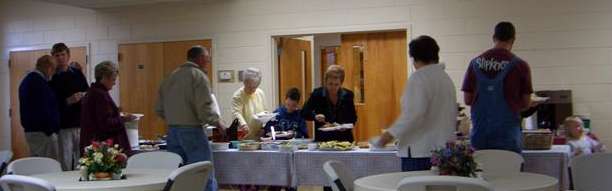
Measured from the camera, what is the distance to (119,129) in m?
5.07

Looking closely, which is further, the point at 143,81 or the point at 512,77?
the point at 143,81

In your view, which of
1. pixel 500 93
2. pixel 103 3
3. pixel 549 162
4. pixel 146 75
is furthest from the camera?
pixel 146 75

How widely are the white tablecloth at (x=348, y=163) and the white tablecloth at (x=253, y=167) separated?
10cm

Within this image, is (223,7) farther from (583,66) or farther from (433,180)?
(433,180)

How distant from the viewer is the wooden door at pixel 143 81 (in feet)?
26.6

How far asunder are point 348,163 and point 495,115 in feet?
4.17

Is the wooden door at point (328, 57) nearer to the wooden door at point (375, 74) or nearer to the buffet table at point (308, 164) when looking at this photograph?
the wooden door at point (375, 74)

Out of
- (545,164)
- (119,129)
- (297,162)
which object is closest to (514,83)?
(545,164)

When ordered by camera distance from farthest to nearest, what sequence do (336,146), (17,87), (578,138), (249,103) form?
(17,87)
(249,103)
(578,138)
(336,146)

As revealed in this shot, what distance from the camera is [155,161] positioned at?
4.43 meters

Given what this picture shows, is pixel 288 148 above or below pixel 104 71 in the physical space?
below

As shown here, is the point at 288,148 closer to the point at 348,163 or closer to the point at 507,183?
the point at 348,163

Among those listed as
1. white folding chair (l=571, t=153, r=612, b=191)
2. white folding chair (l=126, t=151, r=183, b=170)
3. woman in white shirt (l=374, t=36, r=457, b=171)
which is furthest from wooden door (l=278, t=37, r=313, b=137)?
white folding chair (l=571, t=153, r=612, b=191)

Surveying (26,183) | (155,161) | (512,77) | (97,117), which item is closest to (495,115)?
(512,77)
